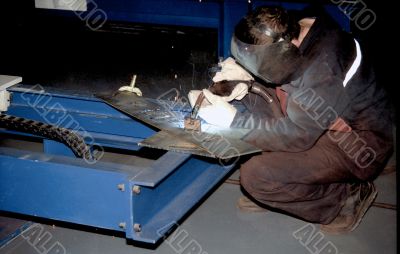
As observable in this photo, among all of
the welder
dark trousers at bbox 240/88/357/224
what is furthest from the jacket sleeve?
dark trousers at bbox 240/88/357/224

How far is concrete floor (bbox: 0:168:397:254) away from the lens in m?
2.44

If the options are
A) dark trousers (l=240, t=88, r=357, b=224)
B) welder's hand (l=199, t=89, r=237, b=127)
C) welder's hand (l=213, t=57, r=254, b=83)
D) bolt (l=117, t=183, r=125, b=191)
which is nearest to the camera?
bolt (l=117, t=183, r=125, b=191)

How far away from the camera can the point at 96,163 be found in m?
1.81

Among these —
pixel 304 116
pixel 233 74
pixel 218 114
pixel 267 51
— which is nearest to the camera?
pixel 267 51

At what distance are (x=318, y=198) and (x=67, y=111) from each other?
159 centimetres

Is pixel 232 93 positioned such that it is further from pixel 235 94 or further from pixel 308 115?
pixel 308 115

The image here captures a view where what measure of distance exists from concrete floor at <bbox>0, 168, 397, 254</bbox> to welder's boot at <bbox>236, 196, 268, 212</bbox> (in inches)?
1.4

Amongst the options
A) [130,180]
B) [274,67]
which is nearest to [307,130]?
[274,67]

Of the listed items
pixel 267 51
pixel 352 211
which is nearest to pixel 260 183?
pixel 352 211

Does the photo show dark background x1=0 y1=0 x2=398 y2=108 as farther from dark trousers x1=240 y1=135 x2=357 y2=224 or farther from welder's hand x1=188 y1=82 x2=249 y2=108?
dark trousers x1=240 y1=135 x2=357 y2=224

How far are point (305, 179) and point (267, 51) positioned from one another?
810 millimetres

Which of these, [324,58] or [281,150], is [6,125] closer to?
[281,150]

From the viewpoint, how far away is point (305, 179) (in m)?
2.40

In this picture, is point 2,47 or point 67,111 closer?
point 67,111
